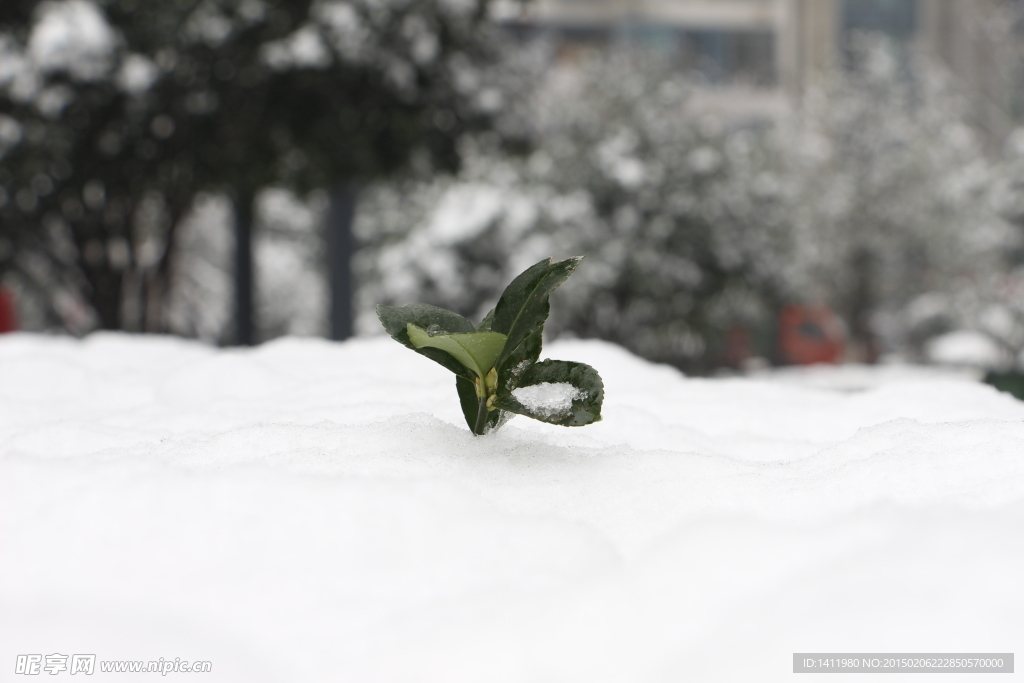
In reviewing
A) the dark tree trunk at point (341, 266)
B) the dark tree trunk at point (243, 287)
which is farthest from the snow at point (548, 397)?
the dark tree trunk at point (243, 287)

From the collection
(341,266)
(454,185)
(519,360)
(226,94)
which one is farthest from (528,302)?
(454,185)

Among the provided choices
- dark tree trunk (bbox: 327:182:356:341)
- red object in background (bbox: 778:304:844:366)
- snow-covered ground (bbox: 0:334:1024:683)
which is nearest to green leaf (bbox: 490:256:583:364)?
snow-covered ground (bbox: 0:334:1024:683)

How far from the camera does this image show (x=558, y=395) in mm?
1343

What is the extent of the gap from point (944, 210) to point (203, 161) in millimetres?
16041

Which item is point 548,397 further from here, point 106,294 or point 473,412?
point 106,294

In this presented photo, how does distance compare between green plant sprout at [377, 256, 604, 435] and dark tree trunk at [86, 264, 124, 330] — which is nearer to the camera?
green plant sprout at [377, 256, 604, 435]

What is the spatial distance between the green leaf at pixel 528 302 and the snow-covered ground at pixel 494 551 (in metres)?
0.16

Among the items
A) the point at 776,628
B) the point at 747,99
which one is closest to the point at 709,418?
the point at 776,628

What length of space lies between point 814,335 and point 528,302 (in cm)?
1970

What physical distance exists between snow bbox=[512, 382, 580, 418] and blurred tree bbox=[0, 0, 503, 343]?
5829mm

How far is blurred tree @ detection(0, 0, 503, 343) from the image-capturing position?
21.9 ft

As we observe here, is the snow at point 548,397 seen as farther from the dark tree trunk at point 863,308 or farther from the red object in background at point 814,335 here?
the dark tree trunk at point 863,308

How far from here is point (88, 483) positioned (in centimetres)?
116

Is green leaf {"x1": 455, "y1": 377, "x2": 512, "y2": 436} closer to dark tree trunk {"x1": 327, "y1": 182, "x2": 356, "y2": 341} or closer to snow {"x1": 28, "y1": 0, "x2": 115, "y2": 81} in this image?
snow {"x1": 28, "y1": 0, "x2": 115, "y2": 81}
